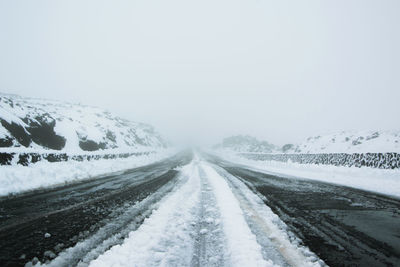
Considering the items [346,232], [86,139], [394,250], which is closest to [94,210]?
[346,232]

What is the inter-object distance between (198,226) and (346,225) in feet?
9.34

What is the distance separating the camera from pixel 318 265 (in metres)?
2.79

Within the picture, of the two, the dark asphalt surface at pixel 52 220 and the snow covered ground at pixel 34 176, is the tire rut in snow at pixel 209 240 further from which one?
the snow covered ground at pixel 34 176

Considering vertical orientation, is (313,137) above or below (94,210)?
above

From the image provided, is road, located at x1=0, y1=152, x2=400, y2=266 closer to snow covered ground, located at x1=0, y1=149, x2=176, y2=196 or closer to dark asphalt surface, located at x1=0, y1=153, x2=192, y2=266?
dark asphalt surface, located at x1=0, y1=153, x2=192, y2=266

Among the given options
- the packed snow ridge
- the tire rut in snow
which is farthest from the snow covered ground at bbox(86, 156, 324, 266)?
the packed snow ridge

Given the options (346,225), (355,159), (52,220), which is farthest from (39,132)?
(355,159)

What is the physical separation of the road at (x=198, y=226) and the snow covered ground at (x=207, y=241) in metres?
0.02

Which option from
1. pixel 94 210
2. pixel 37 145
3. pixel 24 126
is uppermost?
pixel 24 126

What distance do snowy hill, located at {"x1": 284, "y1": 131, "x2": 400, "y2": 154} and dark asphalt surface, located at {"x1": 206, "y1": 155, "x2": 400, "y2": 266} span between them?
1520 cm

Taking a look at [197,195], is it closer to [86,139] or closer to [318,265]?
[318,265]

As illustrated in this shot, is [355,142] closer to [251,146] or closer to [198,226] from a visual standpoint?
[198,226]

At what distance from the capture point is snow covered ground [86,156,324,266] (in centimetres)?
291

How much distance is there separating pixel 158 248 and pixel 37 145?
18743mm
